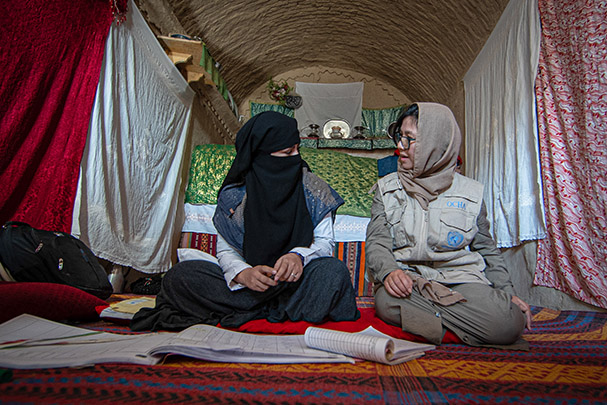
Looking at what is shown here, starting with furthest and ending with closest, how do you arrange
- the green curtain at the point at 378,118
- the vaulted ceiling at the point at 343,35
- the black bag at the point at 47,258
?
the green curtain at the point at 378,118 < the vaulted ceiling at the point at 343,35 < the black bag at the point at 47,258

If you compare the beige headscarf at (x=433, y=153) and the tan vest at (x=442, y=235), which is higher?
the beige headscarf at (x=433, y=153)

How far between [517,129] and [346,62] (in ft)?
13.8

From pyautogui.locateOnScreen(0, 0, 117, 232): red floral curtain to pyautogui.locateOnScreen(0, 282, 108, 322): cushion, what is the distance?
0.46m

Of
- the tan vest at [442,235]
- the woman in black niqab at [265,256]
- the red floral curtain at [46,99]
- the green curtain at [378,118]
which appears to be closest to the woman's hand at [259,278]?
the woman in black niqab at [265,256]

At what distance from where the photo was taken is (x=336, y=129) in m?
5.94

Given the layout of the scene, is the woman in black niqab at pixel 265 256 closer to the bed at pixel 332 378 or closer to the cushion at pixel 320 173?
the bed at pixel 332 378

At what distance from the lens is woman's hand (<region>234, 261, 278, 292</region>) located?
1.22 m

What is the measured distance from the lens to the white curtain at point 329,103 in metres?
6.10

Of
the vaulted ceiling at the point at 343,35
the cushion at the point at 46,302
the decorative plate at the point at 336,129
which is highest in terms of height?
the vaulted ceiling at the point at 343,35

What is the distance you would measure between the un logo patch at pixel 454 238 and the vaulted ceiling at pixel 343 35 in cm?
247

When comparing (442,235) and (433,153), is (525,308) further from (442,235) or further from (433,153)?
(433,153)

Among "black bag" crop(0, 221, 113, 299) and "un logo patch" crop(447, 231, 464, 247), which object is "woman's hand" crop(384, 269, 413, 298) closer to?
"un logo patch" crop(447, 231, 464, 247)

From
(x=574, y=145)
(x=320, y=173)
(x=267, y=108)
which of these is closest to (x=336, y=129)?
(x=267, y=108)

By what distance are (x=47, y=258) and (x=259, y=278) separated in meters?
1.04
